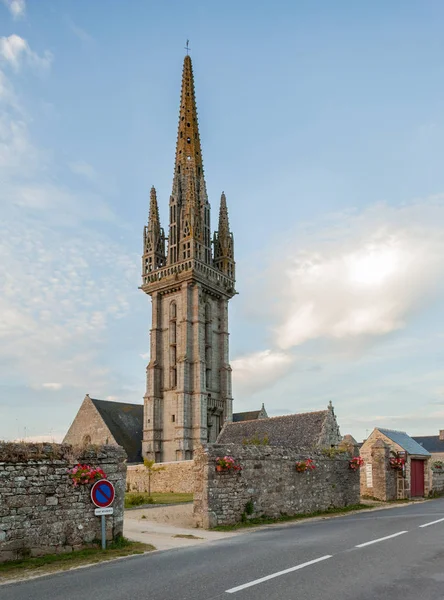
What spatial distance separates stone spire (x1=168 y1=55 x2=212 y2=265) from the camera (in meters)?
62.4

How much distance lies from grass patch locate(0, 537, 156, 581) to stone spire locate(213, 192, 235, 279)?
2159 inches

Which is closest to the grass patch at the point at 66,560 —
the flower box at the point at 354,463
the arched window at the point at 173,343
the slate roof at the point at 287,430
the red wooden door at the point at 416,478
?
the flower box at the point at 354,463

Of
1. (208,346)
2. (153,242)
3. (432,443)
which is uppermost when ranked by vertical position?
(153,242)

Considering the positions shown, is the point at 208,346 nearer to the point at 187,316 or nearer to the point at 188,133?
the point at 187,316

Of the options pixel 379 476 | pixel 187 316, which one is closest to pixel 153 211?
pixel 187 316

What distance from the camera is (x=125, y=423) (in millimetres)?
59281

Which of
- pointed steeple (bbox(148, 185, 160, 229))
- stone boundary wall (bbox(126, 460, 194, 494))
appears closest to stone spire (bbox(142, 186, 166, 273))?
pointed steeple (bbox(148, 185, 160, 229))

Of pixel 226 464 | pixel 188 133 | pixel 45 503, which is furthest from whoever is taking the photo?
pixel 188 133

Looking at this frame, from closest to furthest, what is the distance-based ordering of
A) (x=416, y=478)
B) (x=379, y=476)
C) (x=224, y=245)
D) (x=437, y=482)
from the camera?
(x=379, y=476) < (x=416, y=478) < (x=437, y=482) < (x=224, y=245)

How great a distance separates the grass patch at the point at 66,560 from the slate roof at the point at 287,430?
2010cm

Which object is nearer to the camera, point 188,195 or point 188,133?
point 188,195

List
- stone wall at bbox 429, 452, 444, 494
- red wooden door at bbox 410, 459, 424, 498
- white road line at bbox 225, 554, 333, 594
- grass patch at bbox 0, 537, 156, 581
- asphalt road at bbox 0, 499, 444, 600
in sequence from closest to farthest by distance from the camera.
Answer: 1. asphalt road at bbox 0, 499, 444, 600
2. white road line at bbox 225, 554, 333, 594
3. grass patch at bbox 0, 537, 156, 581
4. red wooden door at bbox 410, 459, 424, 498
5. stone wall at bbox 429, 452, 444, 494

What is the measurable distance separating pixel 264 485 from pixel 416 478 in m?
17.0

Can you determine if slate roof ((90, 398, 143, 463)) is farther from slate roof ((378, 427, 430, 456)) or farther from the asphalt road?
the asphalt road
